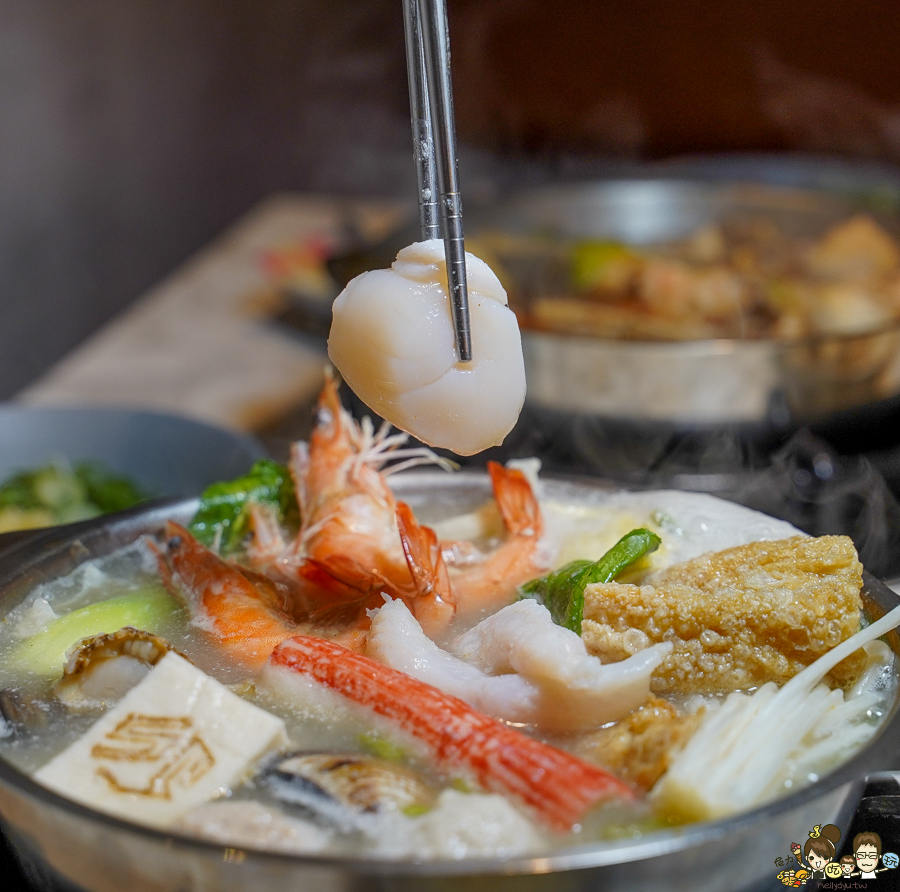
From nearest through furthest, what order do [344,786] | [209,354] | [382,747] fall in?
[344,786], [382,747], [209,354]

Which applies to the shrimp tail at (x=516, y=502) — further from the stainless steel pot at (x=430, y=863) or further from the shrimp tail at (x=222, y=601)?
the stainless steel pot at (x=430, y=863)

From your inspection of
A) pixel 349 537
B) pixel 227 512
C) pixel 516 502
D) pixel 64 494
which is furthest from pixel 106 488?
pixel 516 502

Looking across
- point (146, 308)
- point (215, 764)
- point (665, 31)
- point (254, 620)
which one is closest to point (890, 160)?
point (665, 31)

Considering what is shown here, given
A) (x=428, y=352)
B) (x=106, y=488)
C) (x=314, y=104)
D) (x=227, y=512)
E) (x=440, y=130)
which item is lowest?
(x=106, y=488)

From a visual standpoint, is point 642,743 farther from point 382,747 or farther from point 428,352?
point 428,352

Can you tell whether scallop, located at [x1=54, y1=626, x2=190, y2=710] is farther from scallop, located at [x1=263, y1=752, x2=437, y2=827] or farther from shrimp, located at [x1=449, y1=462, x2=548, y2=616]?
shrimp, located at [x1=449, y1=462, x2=548, y2=616]

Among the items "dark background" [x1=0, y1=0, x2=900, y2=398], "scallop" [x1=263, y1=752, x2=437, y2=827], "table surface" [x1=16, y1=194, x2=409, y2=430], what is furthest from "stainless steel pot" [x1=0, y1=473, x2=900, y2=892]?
"dark background" [x1=0, y1=0, x2=900, y2=398]

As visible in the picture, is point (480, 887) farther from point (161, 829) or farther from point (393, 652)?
point (393, 652)
